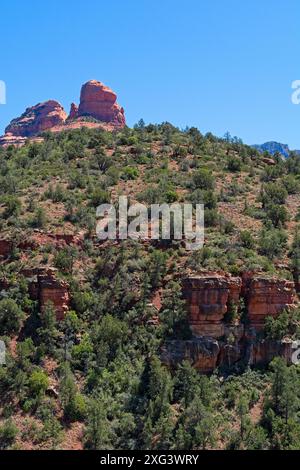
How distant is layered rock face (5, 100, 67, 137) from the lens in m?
113

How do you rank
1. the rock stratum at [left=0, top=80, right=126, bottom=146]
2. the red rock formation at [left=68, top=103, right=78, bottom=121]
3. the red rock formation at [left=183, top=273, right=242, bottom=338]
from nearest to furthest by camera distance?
the red rock formation at [left=183, top=273, right=242, bottom=338]
the rock stratum at [left=0, top=80, right=126, bottom=146]
the red rock formation at [left=68, top=103, right=78, bottom=121]

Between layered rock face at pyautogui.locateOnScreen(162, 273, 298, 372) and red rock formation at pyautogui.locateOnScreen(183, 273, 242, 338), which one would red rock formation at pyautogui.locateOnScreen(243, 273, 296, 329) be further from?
red rock formation at pyautogui.locateOnScreen(183, 273, 242, 338)

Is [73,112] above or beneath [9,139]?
above

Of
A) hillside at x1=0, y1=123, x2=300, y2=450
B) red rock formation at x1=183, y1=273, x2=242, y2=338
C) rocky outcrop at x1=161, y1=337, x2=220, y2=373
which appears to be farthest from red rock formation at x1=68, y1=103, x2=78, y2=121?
rocky outcrop at x1=161, y1=337, x2=220, y2=373

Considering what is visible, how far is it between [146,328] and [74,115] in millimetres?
82469

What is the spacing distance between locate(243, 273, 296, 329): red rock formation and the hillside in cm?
5

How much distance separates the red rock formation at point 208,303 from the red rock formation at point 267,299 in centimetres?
124

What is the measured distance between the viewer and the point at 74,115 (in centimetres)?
10675

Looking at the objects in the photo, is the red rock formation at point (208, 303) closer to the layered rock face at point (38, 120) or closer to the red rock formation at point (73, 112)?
the red rock formation at point (73, 112)

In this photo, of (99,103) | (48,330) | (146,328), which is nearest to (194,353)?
(146,328)

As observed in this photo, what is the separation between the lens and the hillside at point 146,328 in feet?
81.7

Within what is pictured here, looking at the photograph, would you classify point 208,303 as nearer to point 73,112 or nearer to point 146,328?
point 146,328
